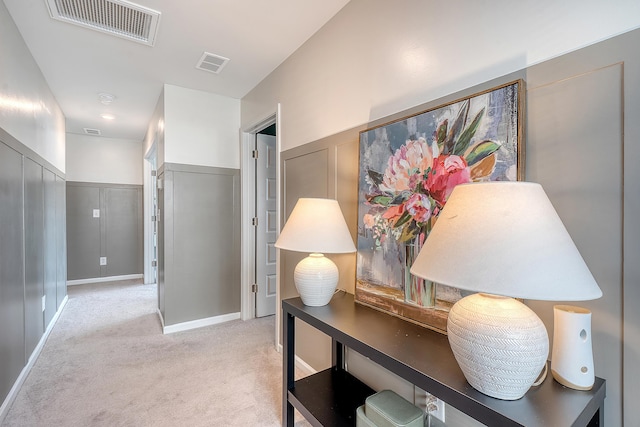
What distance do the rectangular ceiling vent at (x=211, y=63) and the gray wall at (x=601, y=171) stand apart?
2181mm

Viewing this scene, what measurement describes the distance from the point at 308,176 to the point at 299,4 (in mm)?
1055

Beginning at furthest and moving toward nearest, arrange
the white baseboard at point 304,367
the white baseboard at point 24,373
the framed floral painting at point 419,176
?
1. the white baseboard at point 304,367
2. the white baseboard at point 24,373
3. the framed floral painting at point 419,176

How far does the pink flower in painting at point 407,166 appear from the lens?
131 cm

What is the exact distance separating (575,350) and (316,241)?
3.32ft

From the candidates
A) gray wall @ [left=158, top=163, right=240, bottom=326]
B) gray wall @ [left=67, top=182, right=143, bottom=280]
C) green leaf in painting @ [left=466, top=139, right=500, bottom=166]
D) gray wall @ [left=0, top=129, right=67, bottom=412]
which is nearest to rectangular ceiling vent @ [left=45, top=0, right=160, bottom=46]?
gray wall @ [left=0, top=129, right=67, bottom=412]

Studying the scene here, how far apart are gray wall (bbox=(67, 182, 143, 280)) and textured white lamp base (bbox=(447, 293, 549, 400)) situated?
5655mm

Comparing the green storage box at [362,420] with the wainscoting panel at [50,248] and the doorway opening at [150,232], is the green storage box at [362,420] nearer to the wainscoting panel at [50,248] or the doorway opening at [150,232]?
the wainscoting panel at [50,248]

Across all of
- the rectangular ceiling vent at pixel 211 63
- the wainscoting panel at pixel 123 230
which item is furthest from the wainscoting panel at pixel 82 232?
the rectangular ceiling vent at pixel 211 63

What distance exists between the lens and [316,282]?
5.05 feet

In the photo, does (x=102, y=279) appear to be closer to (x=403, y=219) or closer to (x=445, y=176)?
(x=403, y=219)

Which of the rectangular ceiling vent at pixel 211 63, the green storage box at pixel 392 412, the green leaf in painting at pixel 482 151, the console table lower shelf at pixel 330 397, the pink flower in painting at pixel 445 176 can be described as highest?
the rectangular ceiling vent at pixel 211 63

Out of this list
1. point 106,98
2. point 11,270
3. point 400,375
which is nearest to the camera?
point 400,375

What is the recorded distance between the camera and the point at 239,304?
3.32 meters

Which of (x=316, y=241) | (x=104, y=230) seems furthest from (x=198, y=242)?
(x=104, y=230)
